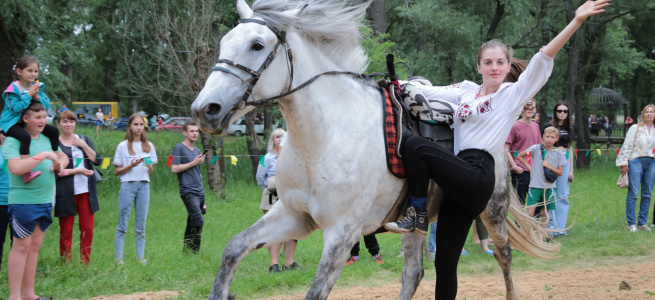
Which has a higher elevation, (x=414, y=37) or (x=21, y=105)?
(x=414, y=37)

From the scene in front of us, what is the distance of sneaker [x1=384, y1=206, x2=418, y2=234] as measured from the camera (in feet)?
12.3

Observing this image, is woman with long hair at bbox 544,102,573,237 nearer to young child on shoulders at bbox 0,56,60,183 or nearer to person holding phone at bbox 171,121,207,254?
person holding phone at bbox 171,121,207,254

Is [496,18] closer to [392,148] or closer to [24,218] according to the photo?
[392,148]

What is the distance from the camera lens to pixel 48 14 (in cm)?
1232

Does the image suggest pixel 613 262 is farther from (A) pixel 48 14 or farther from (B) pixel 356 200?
(A) pixel 48 14

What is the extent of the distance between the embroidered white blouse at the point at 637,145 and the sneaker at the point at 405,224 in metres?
7.29

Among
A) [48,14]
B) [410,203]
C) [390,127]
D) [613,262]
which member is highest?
[48,14]

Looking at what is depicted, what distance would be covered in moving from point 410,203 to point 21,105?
12.1 ft

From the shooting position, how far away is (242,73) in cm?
334

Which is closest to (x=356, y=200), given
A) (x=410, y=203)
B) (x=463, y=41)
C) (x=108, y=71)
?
(x=410, y=203)

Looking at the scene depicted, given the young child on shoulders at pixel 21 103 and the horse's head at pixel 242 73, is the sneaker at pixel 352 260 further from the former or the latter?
the horse's head at pixel 242 73

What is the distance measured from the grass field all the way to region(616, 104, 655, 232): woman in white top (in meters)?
0.61

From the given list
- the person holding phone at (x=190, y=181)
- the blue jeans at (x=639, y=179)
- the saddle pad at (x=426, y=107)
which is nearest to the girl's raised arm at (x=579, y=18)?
the saddle pad at (x=426, y=107)

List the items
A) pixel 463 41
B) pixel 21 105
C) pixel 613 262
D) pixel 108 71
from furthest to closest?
pixel 108 71, pixel 463 41, pixel 613 262, pixel 21 105
